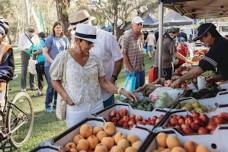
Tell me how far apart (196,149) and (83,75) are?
1660 millimetres

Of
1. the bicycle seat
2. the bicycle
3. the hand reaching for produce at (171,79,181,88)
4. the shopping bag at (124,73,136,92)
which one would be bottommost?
the bicycle

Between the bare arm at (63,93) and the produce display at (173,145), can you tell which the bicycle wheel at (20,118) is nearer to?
the bare arm at (63,93)

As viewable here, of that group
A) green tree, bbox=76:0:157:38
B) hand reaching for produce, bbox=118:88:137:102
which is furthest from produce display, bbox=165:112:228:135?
green tree, bbox=76:0:157:38

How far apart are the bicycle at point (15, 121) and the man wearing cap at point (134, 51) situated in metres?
2.07

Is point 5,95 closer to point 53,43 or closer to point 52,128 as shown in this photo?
point 52,128

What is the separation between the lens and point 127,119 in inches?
159

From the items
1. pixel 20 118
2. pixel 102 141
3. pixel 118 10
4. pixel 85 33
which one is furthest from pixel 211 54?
pixel 118 10

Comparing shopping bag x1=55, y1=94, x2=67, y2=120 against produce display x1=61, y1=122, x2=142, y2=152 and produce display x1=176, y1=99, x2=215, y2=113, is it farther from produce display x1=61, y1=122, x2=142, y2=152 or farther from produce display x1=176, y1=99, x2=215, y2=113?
produce display x1=176, y1=99, x2=215, y2=113

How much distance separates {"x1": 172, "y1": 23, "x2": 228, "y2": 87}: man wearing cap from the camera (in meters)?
5.40

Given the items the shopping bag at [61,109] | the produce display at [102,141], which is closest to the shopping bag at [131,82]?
the shopping bag at [61,109]

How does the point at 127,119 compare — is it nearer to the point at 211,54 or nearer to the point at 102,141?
the point at 102,141

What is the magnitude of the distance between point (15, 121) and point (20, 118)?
0.15m

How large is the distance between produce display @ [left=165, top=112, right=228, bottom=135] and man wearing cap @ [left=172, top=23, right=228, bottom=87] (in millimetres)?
1634

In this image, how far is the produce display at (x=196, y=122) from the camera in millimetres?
3438
